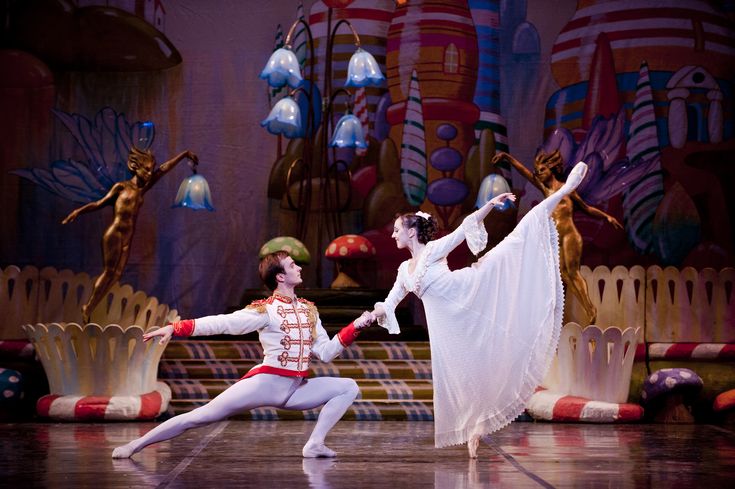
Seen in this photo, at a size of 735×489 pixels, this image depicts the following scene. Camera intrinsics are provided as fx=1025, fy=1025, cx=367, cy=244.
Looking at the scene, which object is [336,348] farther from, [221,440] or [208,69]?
[208,69]

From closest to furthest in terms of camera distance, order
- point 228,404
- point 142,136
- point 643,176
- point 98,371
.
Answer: point 228,404
point 98,371
point 643,176
point 142,136

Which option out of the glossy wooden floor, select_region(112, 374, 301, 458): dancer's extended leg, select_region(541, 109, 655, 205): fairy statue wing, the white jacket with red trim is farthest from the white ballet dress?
select_region(541, 109, 655, 205): fairy statue wing

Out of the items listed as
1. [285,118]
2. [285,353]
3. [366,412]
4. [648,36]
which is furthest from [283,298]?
[648,36]

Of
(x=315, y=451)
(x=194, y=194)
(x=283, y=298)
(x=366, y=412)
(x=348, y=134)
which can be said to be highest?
(x=348, y=134)

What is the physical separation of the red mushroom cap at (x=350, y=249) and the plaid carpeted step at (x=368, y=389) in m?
1.36

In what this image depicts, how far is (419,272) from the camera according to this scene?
5.17 meters

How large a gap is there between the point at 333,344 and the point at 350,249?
3.52m

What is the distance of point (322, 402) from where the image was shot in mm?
4883

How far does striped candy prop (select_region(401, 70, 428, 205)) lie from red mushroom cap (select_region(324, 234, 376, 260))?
3.50 ft

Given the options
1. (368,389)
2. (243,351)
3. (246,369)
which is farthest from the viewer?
(243,351)

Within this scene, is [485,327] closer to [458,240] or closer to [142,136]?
[458,240]

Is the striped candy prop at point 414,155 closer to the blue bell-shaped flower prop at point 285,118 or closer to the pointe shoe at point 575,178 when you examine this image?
the blue bell-shaped flower prop at point 285,118

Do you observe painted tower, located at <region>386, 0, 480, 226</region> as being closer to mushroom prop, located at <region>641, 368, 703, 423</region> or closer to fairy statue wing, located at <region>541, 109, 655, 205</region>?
fairy statue wing, located at <region>541, 109, 655, 205</region>

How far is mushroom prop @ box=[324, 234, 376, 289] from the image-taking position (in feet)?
27.4
